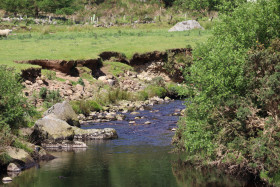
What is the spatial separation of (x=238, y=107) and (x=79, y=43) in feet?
132

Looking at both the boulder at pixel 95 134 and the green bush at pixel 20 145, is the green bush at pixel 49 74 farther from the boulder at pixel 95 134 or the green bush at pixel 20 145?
the green bush at pixel 20 145

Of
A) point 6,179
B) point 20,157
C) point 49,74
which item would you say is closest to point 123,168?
point 20,157

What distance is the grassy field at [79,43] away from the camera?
4903cm

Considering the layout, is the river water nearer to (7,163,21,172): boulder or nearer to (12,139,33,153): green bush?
(7,163,21,172): boulder

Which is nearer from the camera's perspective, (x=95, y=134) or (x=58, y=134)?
(x=58, y=134)

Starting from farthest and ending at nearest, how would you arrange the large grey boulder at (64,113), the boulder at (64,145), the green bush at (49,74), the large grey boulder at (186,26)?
the large grey boulder at (186,26) → the green bush at (49,74) → the large grey boulder at (64,113) → the boulder at (64,145)

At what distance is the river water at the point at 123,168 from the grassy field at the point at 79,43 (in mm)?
16819

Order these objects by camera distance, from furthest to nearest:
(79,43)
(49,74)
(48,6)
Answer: (48,6) → (79,43) → (49,74)

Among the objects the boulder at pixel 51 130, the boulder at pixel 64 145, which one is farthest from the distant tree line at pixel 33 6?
the boulder at pixel 64 145

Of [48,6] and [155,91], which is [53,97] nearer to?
[155,91]

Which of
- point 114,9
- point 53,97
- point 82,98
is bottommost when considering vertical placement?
point 82,98

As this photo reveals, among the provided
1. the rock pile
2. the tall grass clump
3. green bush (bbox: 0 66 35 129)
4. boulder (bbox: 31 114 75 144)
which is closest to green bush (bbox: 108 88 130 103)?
the rock pile

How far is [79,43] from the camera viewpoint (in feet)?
193

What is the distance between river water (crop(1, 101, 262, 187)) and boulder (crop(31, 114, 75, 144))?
164 centimetres
